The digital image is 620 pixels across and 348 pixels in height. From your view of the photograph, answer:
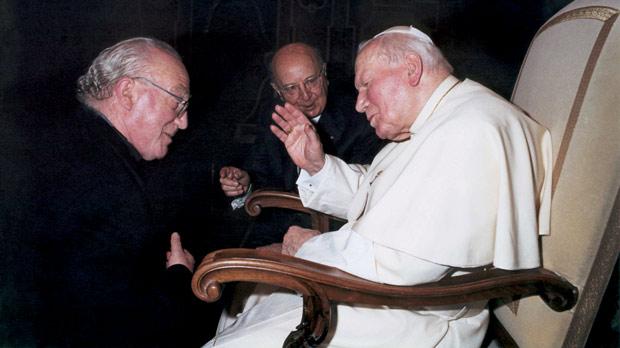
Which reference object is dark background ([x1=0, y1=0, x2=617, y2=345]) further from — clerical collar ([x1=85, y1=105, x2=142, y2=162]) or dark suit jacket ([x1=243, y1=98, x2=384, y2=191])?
clerical collar ([x1=85, y1=105, x2=142, y2=162])

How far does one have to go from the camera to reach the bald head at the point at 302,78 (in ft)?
10.1

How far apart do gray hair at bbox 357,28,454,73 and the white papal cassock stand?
0.25 ft

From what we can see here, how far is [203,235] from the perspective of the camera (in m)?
3.60

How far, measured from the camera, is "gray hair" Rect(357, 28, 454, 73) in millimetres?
1637

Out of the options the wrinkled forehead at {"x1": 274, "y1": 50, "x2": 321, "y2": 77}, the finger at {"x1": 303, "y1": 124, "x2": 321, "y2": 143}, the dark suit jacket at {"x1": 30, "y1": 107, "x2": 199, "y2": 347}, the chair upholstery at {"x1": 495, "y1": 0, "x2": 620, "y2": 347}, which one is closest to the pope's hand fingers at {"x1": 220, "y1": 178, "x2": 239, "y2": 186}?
the wrinkled forehead at {"x1": 274, "y1": 50, "x2": 321, "y2": 77}

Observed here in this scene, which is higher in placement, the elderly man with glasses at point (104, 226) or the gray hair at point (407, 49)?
the gray hair at point (407, 49)

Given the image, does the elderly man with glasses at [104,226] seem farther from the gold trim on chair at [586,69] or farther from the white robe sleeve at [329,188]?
the gold trim on chair at [586,69]

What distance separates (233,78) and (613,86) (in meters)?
3.41

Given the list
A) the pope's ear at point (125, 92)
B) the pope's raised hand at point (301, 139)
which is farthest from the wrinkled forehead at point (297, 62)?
the pope's ear at point (125, 92)

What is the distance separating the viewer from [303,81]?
3062 mm

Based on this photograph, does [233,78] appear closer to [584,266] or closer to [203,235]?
[203,235]

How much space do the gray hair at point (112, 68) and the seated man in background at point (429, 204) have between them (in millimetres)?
781

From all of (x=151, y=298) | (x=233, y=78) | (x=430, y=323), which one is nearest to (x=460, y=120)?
(x=430, y=323)

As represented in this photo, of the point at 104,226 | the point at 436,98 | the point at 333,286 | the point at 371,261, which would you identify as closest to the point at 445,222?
the point at 371,261
